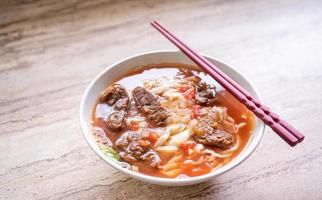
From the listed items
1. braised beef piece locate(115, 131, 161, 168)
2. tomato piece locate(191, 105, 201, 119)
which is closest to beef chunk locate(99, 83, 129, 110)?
braised beef piece locate(115, 131, 161, 168)

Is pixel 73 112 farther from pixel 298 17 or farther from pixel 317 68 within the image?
pixel 298 17

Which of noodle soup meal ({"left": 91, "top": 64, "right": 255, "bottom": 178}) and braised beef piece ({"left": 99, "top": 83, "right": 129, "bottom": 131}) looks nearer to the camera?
noodle soup meal ({"left": 91, "top": 64, "right": 255, "bottom": 178})

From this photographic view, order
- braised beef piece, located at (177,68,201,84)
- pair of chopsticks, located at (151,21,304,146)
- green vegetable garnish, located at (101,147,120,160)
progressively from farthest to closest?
braised beef piece, located at (177,68,201,84), green vegetable garnish, located at (101,147,120,160), pair of chopsticks, located at (151,21,304,146)

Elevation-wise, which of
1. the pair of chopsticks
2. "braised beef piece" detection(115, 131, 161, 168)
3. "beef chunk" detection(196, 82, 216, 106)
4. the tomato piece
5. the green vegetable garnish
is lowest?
the green vegetable garnish

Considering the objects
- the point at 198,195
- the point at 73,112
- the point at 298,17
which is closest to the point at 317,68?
the point at 298,17

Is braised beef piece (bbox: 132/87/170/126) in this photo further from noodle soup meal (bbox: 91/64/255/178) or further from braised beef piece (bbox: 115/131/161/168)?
braised beef piece (bbox: 115/131/161/168)
